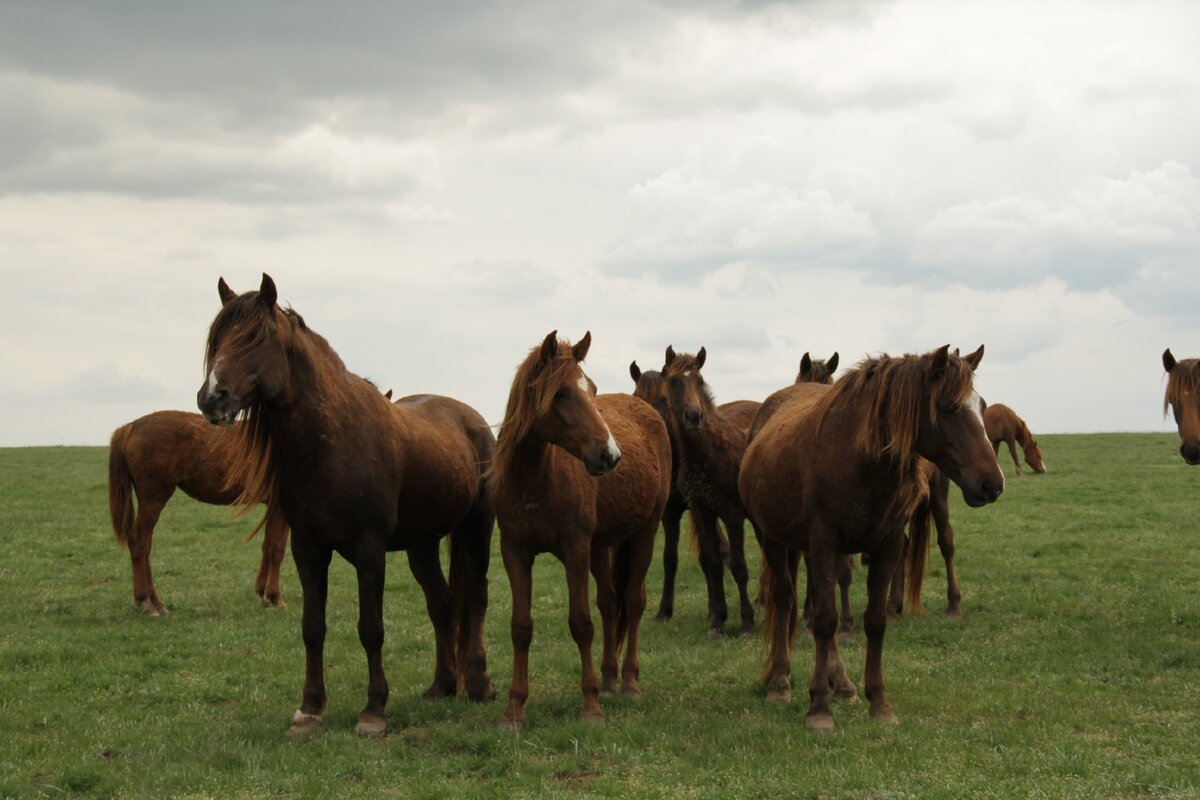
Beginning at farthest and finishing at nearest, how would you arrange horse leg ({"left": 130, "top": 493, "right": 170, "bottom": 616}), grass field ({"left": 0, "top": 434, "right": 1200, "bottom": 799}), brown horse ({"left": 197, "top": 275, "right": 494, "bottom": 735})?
horse leg ({"left": 130, "top": 493, "right": 170, "bottom": 616}) < brown horse ({"left": 197, "top": 275, "right": 494, "bottom": 735}) < grass field ({"left": 0, "top": 434, "right": 1200, "bottom": 799})

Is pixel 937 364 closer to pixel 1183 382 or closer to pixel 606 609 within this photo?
pixel 606 609

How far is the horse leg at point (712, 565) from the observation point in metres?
11.8

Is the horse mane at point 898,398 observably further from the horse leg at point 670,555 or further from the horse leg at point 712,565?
the horse leg at point 670,555

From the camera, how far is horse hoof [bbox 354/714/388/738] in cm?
780

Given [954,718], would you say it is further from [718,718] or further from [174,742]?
[174,742]

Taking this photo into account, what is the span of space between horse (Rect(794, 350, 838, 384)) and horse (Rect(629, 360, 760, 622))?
770mm

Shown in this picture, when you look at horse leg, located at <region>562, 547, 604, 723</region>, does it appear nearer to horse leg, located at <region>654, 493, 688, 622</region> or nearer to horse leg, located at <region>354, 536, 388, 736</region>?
horse leg, located at <region>354, 536, 388, 736</region>

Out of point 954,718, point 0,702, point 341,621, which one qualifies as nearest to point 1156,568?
point 954,718

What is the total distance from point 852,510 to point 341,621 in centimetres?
711

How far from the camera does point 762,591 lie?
12.0 metres

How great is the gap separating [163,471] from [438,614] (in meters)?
6.68

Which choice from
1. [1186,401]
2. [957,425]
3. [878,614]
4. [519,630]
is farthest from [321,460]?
[1186,401]

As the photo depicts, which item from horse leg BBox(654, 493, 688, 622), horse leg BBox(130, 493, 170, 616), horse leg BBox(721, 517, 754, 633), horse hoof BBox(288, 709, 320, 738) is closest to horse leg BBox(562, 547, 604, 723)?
horse hoof BBox(288, 709, 320, 738)

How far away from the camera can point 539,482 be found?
7879mm
